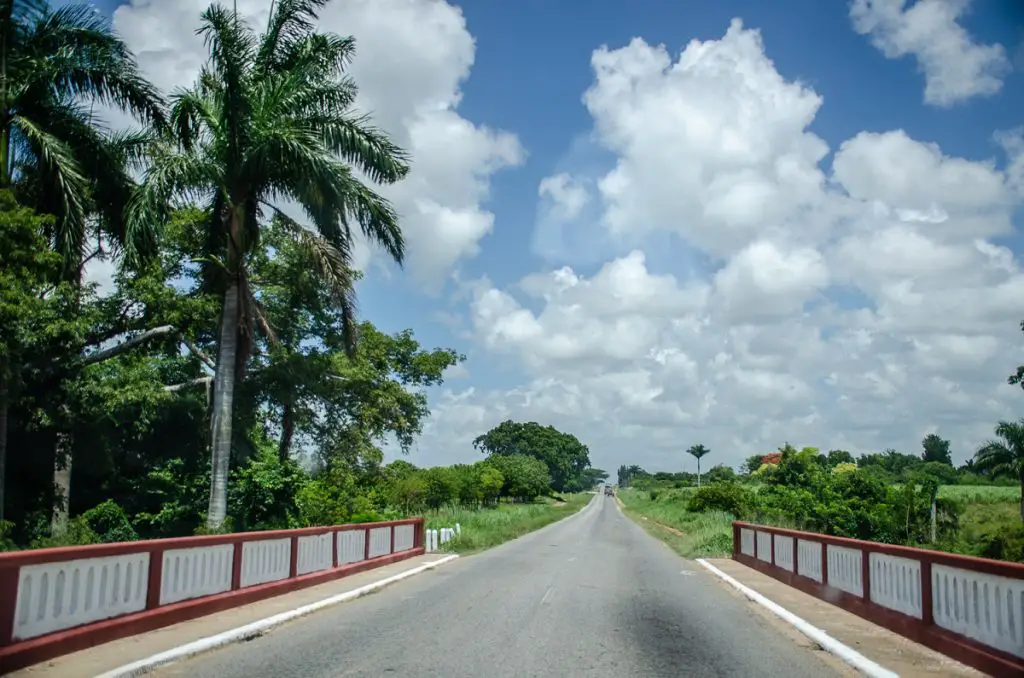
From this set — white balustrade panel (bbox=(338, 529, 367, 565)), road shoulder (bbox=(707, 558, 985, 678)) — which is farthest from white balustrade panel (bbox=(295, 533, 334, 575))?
road shoulder (bbox=(707, 558, 985, 678))

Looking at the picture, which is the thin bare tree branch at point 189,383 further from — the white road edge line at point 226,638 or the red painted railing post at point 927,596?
the red painted railing post at point 927,596

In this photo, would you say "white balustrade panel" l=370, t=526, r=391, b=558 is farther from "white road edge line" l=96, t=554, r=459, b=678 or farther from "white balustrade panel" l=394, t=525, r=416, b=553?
"white road edge line" l=96, t=554, r=459, b=678

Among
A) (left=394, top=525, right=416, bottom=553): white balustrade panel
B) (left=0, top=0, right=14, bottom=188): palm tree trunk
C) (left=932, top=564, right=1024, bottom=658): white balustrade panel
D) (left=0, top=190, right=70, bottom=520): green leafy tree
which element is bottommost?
(left=394, top=525, right=416, bottom=553): white balustrade panel

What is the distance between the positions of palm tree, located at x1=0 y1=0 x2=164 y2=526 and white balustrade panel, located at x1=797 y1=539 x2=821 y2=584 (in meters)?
15.0

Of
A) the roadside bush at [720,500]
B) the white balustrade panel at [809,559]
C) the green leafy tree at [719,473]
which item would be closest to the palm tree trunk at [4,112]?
the white balustrade panel at [809,559]

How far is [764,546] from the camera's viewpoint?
68.1ft

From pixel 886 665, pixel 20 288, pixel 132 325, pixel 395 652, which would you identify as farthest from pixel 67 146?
pixel 886 665

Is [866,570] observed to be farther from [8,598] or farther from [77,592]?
[8,598]

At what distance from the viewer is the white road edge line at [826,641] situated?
8203mm

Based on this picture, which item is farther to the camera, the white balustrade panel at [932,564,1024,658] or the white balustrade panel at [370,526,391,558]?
the white balustrade panel at [370,526,391,558]

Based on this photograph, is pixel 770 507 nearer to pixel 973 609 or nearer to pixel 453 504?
pixel 453 504

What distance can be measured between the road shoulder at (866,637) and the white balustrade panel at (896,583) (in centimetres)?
34

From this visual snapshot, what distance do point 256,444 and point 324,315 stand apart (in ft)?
18.4

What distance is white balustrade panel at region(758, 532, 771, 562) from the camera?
2008cm
